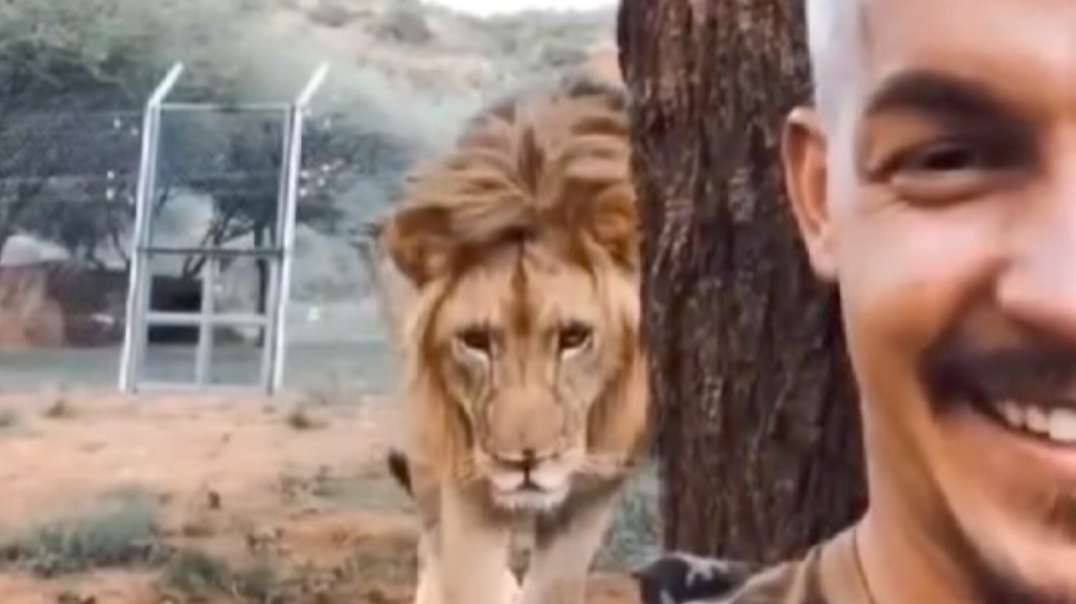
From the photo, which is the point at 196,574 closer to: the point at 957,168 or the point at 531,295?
the point at 531,295

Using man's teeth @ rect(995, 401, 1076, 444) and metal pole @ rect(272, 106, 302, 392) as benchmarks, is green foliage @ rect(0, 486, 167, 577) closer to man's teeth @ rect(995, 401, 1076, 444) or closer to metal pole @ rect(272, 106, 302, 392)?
metal pole @ rect(272, 106, 302, 392)

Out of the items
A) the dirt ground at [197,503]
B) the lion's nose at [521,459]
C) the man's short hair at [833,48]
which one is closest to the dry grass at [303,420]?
the dirt ground at [197,503]

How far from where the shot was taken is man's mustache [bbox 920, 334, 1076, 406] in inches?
19.5

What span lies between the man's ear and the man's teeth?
64mm

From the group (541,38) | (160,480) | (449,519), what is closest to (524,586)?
(449,519)

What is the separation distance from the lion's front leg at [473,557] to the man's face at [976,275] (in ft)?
6.65

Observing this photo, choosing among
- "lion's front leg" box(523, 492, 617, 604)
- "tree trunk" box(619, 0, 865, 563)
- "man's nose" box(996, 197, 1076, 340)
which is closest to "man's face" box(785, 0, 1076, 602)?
"man's nose" box(996, 197, 1076, 340)

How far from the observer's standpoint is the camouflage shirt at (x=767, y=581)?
22.0 inches

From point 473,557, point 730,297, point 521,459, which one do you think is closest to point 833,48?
point 730,297

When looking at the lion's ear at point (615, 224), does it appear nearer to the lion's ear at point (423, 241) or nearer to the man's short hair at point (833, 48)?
the lion's ear at point (423, 241)

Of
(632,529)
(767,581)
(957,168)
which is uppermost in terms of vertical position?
(957,168)

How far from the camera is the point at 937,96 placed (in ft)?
1.66

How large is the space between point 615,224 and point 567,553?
1.26 ft

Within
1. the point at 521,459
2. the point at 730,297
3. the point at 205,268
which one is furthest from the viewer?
the point at 205,268
